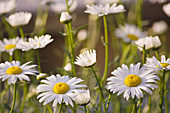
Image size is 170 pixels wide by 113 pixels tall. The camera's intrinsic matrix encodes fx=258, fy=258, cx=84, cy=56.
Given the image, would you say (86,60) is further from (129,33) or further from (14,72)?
(129,33)

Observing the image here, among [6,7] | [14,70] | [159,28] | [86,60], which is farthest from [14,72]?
[159,28]

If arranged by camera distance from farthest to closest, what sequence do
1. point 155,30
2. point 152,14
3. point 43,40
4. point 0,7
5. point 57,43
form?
point 57,43 → point 152,14 → point 155,30 → point 0,7 → point 43,40

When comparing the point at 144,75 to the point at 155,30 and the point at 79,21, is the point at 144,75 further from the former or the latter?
the point at 79,21

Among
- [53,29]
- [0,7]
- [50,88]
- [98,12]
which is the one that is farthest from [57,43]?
[50,88]

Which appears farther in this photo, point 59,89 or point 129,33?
point 129,33

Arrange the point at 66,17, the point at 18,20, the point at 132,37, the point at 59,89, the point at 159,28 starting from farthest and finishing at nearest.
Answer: the point at 159,28 → the point at 132,37 → the point at 18,20 → the point at 66,17 → the point at 59,89

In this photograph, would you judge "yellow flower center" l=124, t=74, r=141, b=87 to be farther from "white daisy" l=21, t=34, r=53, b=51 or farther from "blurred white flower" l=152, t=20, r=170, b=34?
"blurred white flower" l=152, t=20, r=170, b=34
